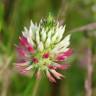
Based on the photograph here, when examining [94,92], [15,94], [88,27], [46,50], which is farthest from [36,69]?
[94,92]

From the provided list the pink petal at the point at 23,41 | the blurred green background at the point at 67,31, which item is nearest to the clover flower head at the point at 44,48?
the pink petal at the point at 23,41

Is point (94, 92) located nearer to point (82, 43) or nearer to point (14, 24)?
point (82, 43)

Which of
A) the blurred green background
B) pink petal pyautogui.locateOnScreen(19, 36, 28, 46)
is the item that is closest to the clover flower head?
pink petal pyautogui.locateOnScreen(19, 36, 28, 46)

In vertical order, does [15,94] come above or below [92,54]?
below

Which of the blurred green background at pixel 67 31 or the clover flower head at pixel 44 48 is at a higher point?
the blurred green background at pixel 67 31

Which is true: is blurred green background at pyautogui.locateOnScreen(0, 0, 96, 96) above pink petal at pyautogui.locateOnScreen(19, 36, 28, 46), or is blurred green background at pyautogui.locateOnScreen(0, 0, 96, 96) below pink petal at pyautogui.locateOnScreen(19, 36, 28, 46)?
above

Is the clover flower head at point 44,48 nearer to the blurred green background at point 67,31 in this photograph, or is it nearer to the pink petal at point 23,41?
the pink petal at point 23,41

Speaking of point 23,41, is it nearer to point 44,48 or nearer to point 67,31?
point 44,48

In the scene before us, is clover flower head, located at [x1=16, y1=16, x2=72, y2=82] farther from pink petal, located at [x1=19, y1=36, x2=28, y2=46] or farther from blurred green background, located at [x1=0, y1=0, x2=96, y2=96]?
blurred green background, located at [x1=0, y1=0, x2=96, y2=96]

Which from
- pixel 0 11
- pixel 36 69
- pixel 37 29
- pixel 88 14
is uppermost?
pixel 88 14
